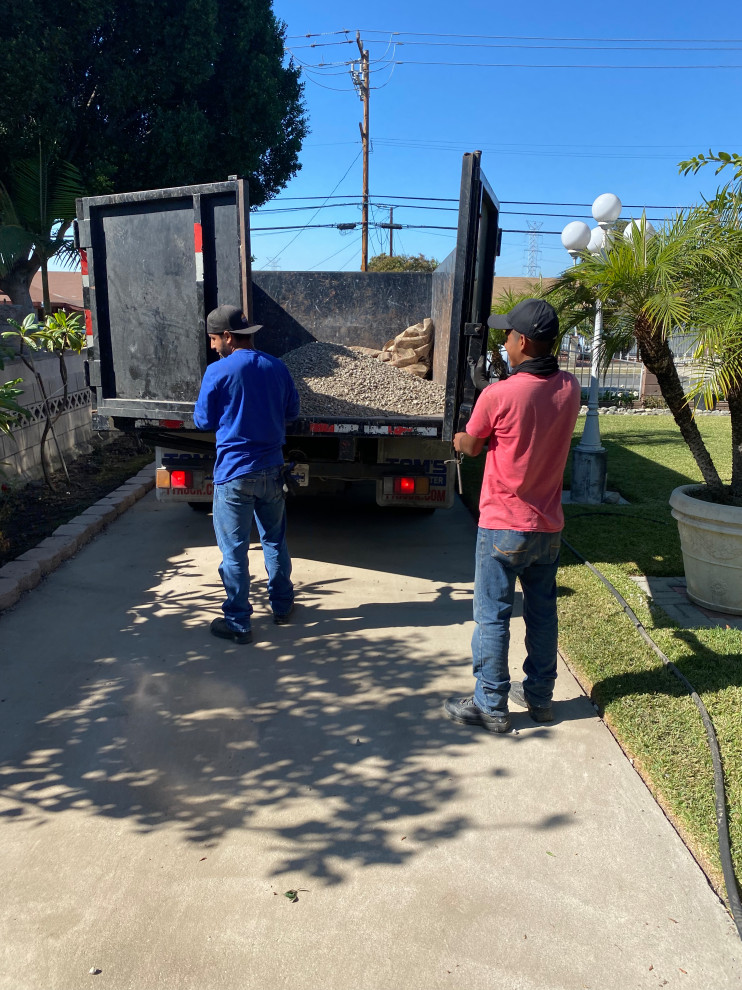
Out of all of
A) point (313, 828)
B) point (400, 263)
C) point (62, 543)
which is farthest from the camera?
point (400, 263)

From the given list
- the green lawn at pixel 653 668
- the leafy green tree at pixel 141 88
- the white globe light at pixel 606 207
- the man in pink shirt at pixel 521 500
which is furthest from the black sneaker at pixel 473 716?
the leafy green tree at pixel 141 88

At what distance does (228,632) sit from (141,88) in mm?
10106

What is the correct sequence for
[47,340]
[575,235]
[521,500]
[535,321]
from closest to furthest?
1. [535,321]
2. [521,500]
3. [47,340]
4. [575,235]

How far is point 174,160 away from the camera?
11.9 meters

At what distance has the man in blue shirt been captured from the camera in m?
4.22

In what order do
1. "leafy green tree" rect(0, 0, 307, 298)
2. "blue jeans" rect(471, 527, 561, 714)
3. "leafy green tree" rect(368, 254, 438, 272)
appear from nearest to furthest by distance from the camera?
"blue jeans" rect(471, 527, 561, 714) → "leafy green tree" rect(0, 0, 307, 298) → "leafy green tree" rect(368, 254, 438, 272)

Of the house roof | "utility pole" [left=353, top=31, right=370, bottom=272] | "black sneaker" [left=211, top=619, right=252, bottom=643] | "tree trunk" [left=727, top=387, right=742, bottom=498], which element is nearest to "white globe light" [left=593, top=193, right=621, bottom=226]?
"tree trunk" [left=727, top=387, right=742, bottom=498]

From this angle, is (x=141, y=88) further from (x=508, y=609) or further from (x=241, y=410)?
(x=508, y=609)

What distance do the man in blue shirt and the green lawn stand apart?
1.96 metres

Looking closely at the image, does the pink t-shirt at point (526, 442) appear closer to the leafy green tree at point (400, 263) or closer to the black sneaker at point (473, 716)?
the black sneaker at point (473, 716)

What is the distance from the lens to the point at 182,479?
19.5 feet

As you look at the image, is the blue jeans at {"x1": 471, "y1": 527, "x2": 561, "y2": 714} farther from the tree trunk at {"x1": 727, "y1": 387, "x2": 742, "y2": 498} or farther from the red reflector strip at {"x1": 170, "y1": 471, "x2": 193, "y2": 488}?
the red reflector strip at {"x1": 170, "y1": 471, "x2": 193, "y2": 488}

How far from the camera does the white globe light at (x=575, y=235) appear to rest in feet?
28.1

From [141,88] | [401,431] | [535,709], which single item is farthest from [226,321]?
[141,88]
